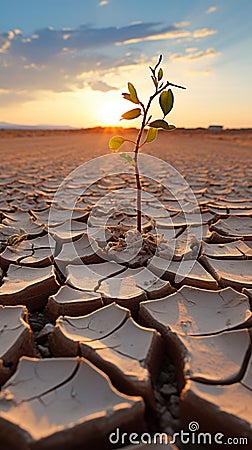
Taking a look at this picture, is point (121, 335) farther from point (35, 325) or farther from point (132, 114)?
point (132, 114)

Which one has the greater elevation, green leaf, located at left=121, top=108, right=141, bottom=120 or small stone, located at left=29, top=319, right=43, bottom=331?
green leaf, located at left=121, top=108, right=141, bottom=120

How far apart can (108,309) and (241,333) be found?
1.23 ft

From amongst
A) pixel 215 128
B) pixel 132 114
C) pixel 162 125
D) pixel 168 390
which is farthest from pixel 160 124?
pixel 215 128

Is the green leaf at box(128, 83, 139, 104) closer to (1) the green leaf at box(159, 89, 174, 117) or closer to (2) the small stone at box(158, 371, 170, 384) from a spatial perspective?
(1) the green leaf at box(159, 89, 174, 117)

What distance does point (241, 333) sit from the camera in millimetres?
912

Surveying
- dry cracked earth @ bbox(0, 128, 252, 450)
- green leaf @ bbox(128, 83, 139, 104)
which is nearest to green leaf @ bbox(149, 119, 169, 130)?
green leaf @ bbox(128, 83, 139, 104)

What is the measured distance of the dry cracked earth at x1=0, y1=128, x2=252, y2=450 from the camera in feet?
2.23

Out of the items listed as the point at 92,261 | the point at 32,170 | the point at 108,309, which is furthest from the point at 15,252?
the point at 32,170

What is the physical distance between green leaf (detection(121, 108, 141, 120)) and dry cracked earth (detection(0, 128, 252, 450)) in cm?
53

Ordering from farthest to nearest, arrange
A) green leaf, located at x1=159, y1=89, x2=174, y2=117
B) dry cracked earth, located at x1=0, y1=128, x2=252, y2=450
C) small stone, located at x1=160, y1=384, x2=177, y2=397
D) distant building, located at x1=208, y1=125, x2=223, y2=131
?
distant building, located at x1=208, y1=125, x2=223, y2=131 → green leaf, located at x1=159, y1=89, x2=174, y2=117 → small stone, located at x1=160, y1=384, x2=177, y2=397 → dry cracked earth, located at x1=0, y1=128, x2=252, y2=450

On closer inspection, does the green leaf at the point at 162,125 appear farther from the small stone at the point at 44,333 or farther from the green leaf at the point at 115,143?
the small stone at the point at 44,333

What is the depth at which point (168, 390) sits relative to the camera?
0.82 m

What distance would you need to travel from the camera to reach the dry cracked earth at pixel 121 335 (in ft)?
2.23

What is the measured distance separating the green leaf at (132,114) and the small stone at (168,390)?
0.96 meters
